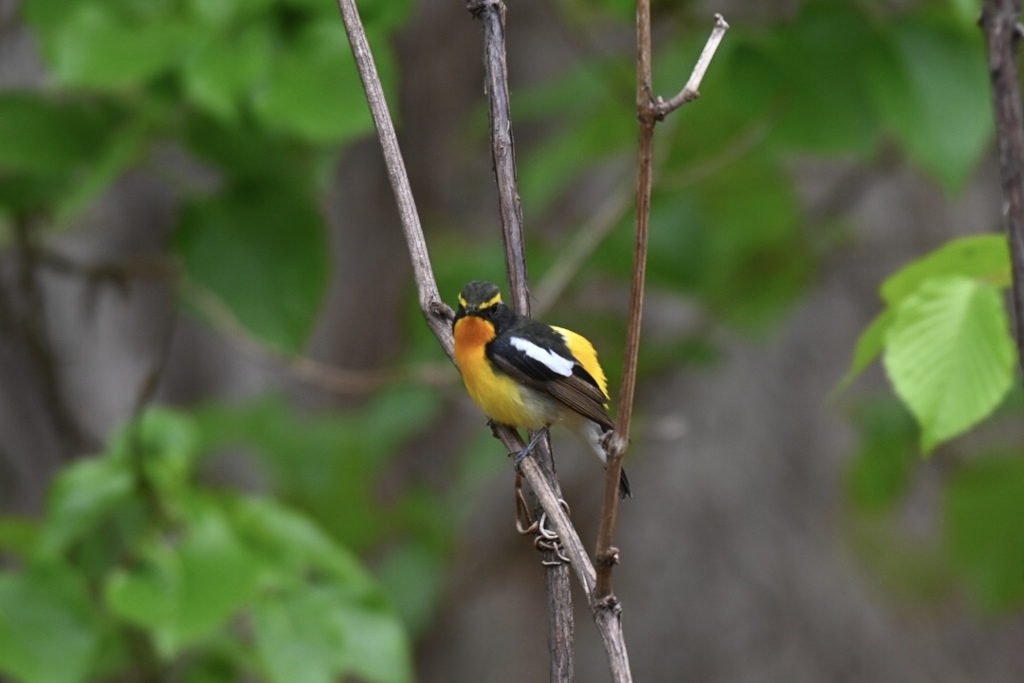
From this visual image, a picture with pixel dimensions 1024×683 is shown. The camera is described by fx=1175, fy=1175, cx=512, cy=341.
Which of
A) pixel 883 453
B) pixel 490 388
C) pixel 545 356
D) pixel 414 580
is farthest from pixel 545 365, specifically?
pixel 414 580

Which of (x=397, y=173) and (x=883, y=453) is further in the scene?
(x=883, y=453)

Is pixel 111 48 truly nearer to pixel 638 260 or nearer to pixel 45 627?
pixel 45 627

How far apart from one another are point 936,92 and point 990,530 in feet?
5.91

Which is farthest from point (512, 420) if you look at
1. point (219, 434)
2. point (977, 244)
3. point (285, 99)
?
point (219, 434)

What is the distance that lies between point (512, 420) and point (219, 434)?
2.71m

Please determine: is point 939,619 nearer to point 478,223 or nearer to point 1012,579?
point 1012,579

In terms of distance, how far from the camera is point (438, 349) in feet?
15.8

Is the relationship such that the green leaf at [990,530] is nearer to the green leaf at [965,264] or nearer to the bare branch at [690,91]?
the green leaf at [965,264]

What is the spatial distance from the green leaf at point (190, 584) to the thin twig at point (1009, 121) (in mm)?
2129

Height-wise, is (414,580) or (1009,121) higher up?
(414,580)

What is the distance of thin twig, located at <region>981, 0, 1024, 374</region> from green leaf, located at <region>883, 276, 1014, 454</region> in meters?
1.13

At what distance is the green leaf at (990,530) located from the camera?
4.43 m

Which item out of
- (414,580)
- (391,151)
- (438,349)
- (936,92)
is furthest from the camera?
(414,580)

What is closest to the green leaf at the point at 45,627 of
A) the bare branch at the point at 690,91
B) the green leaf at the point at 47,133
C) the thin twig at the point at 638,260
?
the green leaf at the point at 47,133
